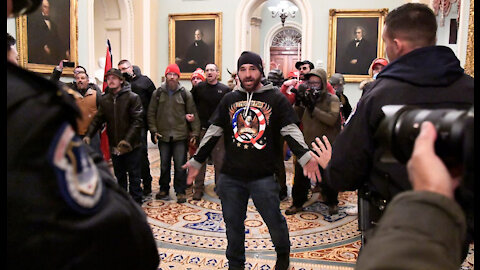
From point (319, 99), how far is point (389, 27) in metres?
2.72

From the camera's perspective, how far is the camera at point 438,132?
0.79m

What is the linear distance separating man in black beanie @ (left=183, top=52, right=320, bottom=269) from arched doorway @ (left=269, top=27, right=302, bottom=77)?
15963 millimetres

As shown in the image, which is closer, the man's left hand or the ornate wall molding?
the ornate wall molding

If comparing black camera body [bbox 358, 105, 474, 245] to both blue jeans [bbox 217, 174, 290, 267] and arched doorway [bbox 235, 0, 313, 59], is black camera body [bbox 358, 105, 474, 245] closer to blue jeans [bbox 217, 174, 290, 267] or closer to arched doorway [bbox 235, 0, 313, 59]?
blue jeans [bbox 217, 174, 290, 267]

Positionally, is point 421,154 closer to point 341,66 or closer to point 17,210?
point 17,210

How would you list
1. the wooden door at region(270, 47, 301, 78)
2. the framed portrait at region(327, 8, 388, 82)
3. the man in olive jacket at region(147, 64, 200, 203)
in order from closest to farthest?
the man in olive jacket at region(147, 64, 200, 203) → the framed portrait at region(327, 8, 388, 82) → the wooden door at region(270, 47, 301, 78)

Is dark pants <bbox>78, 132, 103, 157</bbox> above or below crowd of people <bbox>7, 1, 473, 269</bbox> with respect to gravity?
below

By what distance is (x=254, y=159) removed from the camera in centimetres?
300

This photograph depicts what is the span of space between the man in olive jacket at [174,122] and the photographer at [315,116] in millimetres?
1390

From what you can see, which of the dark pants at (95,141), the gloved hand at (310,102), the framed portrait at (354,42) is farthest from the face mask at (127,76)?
the framed portrait at (354,42)

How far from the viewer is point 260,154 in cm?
301

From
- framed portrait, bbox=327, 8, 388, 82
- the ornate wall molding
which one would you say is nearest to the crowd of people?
the ornate wall molding

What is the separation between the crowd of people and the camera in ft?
2.61

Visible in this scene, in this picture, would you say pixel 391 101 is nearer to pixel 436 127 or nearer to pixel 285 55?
pixel 436 127
